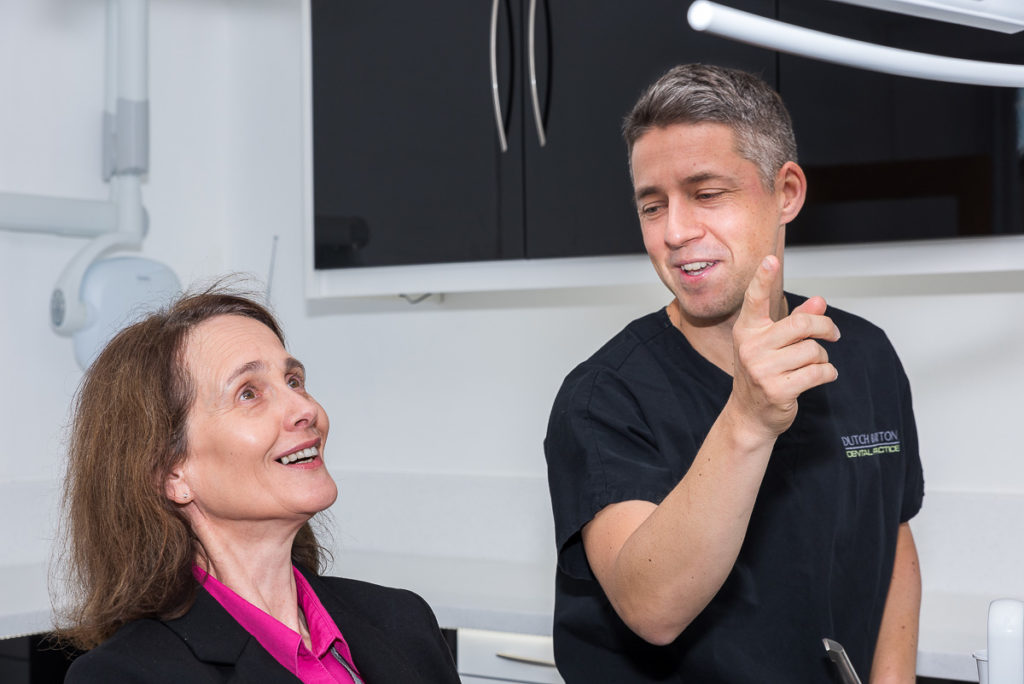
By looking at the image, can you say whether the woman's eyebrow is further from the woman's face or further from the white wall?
the white wall

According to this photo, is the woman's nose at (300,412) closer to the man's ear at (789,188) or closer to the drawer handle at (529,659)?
the man's ear at (789,188)

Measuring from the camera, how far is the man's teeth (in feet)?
4.79

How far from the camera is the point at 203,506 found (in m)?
1.45

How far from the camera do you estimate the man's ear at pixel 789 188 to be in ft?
4.75

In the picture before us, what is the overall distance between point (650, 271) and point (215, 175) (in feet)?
4.91

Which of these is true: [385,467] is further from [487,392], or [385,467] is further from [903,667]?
[903,667]

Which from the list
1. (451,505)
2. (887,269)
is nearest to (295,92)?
(451,505)

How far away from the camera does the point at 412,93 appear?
98.0 inches

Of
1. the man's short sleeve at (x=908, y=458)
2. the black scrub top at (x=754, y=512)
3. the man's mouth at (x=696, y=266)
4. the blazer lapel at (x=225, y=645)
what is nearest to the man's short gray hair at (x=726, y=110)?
the man's mouth at (x=696, y=266)

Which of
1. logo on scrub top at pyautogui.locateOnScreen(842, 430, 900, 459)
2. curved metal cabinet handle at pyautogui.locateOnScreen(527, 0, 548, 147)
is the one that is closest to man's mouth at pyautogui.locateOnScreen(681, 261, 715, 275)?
logo on scrub top at pyautogui.locateOnScreen(842, 430, 900, 459)

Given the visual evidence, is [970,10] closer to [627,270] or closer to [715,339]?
[715,339]

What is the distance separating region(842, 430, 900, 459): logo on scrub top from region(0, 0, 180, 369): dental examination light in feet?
5.59

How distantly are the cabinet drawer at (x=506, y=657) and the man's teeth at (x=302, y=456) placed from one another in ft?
2.80

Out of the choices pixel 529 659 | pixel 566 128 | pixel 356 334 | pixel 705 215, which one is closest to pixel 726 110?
pixel 705 215
